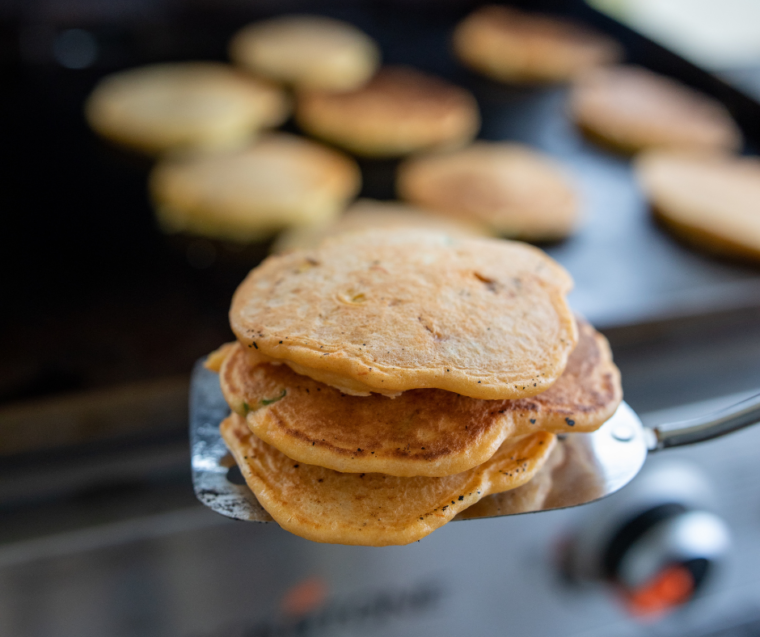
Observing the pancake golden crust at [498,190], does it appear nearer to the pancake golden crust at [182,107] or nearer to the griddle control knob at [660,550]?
the pancake golden crust at [182,107]

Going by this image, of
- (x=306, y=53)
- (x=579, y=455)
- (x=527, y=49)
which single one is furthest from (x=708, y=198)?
(x=579, y=455)

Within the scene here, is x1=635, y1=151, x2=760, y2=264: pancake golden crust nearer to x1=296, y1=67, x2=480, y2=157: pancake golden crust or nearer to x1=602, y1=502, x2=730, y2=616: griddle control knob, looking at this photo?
x1=296, y1=67, x2=480, y2=157: pancake golden crust

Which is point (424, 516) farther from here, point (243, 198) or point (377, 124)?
point (377, 124)

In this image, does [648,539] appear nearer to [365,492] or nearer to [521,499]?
[521,499]

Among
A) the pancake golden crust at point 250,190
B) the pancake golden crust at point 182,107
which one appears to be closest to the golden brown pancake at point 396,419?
the pancake golden crust at point 250,190

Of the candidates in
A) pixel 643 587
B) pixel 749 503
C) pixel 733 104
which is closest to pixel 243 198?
pixel 643 587

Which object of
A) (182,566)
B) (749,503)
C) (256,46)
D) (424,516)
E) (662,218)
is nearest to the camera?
(424,516)
